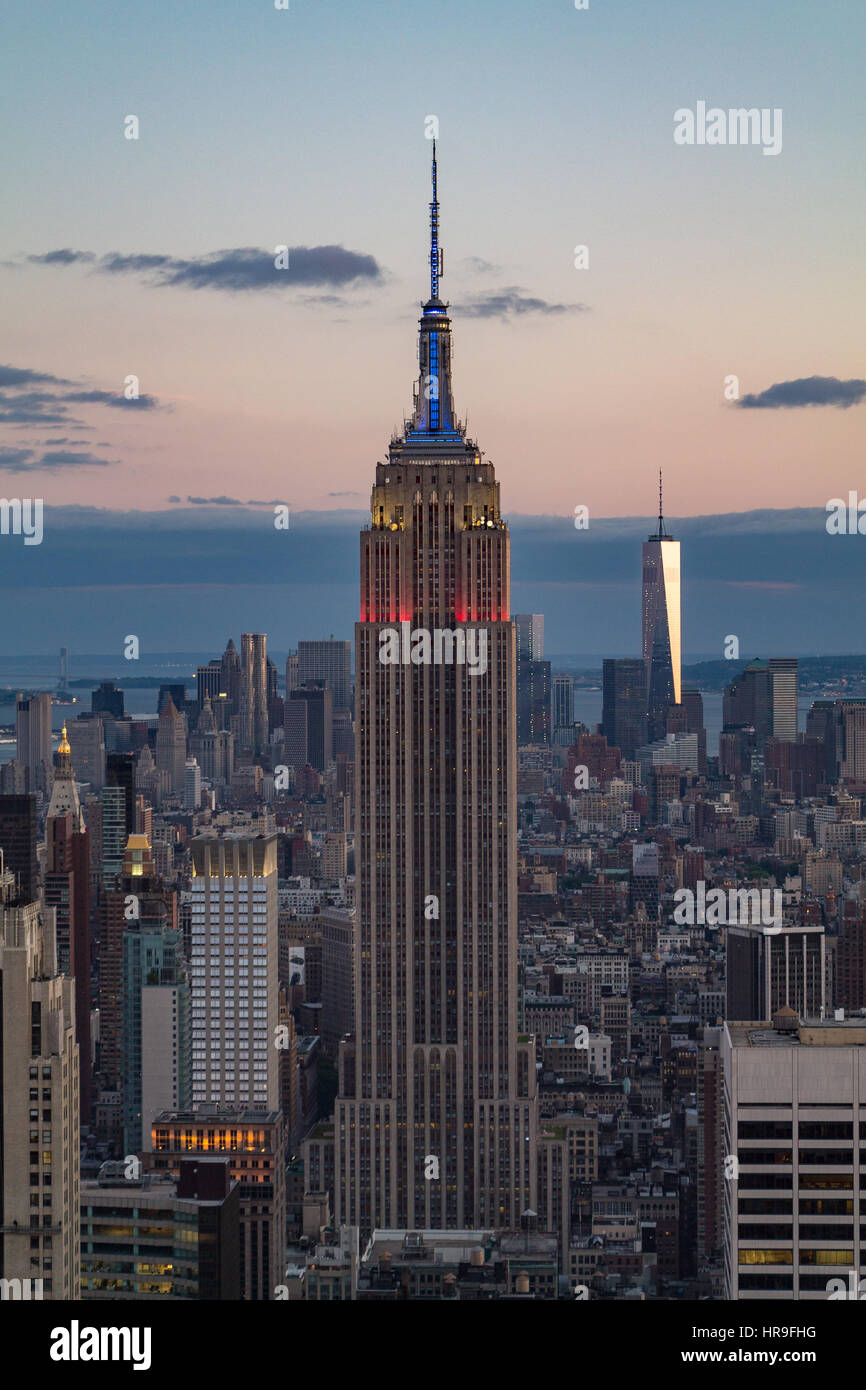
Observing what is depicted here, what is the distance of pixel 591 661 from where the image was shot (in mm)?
17688

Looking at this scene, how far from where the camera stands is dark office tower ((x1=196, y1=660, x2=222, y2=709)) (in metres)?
17.1

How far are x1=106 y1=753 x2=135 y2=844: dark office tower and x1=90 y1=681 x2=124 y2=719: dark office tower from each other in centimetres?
375

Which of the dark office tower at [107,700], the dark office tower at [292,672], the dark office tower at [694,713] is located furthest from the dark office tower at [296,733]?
the dark office tower at [694,713]

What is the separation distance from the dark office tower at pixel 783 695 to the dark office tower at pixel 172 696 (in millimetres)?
5922

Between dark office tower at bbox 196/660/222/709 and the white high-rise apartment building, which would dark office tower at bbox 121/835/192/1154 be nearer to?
the white high-rise apartment building

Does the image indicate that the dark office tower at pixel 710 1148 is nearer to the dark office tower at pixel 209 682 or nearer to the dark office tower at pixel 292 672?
the dark office tower at pixel 209 682

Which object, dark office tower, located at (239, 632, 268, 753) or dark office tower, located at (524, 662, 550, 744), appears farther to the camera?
dark office tower, located at (524, 662, 550, 744)

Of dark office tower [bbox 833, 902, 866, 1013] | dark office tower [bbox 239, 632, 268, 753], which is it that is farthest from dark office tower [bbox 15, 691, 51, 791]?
dark office tower [bbox 833, 902, 866, 1013]
